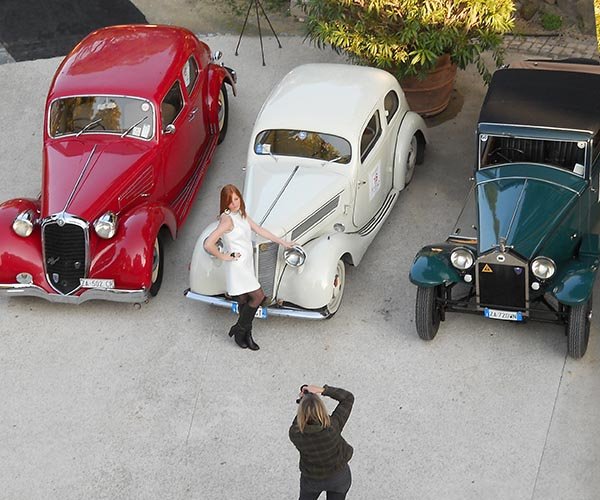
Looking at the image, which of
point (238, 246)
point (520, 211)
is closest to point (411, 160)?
point (520, 211)

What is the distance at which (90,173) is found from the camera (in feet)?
31.9

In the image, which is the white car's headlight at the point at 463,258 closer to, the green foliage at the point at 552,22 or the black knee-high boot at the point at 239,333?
the black knee-high boot at the point at 239,333

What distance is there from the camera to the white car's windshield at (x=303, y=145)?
31.4ft

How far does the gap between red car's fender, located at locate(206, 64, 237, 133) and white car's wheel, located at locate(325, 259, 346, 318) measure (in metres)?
2.86

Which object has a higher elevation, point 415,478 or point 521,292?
point 521,292

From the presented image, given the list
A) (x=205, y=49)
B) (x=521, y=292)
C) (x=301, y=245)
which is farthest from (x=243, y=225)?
(x=205, y=49)

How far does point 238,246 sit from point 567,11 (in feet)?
21.8

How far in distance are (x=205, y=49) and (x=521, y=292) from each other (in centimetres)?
523

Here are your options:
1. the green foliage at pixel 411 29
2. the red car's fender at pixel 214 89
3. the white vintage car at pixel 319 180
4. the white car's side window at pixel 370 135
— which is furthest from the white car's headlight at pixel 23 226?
the green foliage at pixel 411 29

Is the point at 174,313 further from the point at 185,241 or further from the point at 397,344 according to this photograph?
the point at 397,344

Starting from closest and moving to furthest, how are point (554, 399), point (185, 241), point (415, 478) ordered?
1. point (415, 478)
2. point (554, 399)
3. point (185, 241)

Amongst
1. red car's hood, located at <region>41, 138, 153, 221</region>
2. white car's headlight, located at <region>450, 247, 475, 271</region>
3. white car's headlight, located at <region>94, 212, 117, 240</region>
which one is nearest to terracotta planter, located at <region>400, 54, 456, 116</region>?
red car's hood, located at <region>41, 138, 153, 221</region>

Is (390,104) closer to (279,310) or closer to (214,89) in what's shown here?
(214,89)

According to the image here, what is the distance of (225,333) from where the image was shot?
922 centimetres
